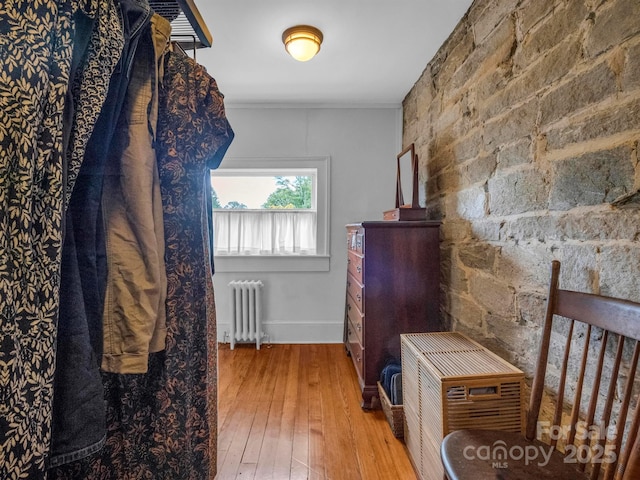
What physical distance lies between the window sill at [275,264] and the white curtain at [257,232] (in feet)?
0.21

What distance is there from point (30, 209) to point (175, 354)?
494 millimetres

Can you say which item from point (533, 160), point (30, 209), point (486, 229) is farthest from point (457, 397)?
point (30, 209)

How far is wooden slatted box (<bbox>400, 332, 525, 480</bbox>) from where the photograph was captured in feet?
3.96

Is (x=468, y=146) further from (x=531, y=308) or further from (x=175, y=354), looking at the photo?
(x=175, y=354)

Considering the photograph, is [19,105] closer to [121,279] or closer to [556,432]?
[121,279]

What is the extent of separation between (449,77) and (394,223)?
103 cm

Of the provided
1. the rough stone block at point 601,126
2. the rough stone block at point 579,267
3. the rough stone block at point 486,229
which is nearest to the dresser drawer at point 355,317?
the rough stone block at point 486,229

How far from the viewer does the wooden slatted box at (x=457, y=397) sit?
1.21m

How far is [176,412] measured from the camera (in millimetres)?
835

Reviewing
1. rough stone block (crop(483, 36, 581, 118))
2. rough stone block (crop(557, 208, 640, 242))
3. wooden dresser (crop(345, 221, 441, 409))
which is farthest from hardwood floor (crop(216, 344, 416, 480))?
rough stone block (crop(483, 36, 581, 118))

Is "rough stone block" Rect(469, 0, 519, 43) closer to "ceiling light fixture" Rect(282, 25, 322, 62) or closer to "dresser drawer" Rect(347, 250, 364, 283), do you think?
"ceiling light fixture" Rect(282, 25, 322, 62)

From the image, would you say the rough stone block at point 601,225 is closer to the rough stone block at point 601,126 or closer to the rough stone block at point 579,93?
the rough stone block at point 601,126

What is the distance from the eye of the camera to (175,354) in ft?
2.73

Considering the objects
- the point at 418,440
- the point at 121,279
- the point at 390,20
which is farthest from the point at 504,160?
the point at 121,279
